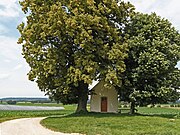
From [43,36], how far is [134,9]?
11022 mm

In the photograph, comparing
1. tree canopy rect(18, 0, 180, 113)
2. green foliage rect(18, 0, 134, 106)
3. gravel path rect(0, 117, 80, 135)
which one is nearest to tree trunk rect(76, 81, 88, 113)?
tree canopy rect(18, 0, 180, 113)

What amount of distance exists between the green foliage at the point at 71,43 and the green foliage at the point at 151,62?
7.04 ft

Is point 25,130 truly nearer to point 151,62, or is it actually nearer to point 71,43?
point 71,43

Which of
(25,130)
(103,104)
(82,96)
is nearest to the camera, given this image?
(25,130)

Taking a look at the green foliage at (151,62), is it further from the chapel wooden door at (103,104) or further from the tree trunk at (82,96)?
the chapel wooden door at (103,104)

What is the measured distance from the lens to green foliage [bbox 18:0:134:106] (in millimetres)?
28141

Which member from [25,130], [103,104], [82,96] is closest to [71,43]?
[82,96]

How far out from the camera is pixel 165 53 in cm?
3212

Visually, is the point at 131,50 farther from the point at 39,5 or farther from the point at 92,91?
the point at 39,5

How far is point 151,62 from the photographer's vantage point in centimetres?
3044

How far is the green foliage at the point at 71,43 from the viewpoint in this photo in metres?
28.1

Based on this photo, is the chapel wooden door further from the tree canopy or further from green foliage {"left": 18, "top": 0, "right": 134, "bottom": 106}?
green foliage {"left": 18, "top": 0, "right": 134, "bottom": 106}

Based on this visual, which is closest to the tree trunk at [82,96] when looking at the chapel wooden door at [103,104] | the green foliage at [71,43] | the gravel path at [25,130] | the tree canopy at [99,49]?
the tree canopy at [99,49]

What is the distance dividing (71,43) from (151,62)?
7.95 meters
